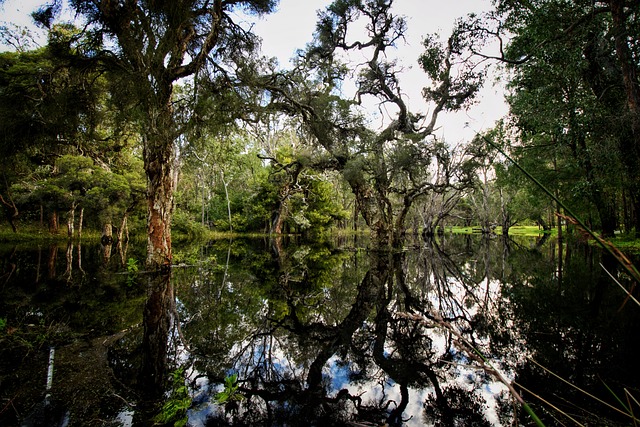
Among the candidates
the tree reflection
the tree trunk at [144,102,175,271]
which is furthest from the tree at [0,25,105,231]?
the tree reflection

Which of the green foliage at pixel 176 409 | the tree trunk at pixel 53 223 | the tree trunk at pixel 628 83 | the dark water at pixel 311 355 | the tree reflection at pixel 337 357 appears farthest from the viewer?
the tree trunk at pixel 53 223

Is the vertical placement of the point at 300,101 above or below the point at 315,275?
above

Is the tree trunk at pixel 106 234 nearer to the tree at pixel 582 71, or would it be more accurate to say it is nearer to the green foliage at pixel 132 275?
Result: the green foliage at pixel 132 275

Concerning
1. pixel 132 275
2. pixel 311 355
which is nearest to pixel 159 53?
pixel 132 275

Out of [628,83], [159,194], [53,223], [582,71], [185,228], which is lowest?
[185,228]

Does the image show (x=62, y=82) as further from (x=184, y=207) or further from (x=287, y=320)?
(x=184, y=207)

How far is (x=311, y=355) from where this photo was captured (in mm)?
3682

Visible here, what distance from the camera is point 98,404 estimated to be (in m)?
2.52

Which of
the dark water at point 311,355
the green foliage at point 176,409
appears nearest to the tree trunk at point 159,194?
the dark water at point 311,355

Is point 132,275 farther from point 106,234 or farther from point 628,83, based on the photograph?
point 628,83

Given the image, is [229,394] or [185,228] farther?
[185,228]

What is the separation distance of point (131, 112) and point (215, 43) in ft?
10.0

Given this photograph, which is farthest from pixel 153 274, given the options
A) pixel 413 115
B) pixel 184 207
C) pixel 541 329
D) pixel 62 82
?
pixel 184 207

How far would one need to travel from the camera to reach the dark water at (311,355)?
97.6 inches
